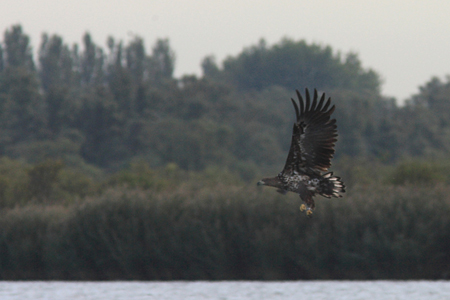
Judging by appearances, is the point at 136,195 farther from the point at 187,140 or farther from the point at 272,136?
the point at 272,136

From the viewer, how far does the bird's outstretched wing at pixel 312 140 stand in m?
10.9

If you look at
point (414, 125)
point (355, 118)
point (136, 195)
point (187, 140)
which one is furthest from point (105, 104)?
point (136, 195)

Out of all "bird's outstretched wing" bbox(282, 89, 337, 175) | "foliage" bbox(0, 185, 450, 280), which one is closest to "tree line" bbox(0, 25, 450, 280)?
"foliage" bbox(0, 185, 450, 280)

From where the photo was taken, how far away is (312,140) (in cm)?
1102

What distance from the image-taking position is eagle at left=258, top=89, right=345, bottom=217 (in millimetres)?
10789

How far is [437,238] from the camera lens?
1072 inches

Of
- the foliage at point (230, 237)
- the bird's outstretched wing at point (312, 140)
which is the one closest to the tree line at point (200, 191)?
the foliage at point (230, 237)

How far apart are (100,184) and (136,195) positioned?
37.8 ft
